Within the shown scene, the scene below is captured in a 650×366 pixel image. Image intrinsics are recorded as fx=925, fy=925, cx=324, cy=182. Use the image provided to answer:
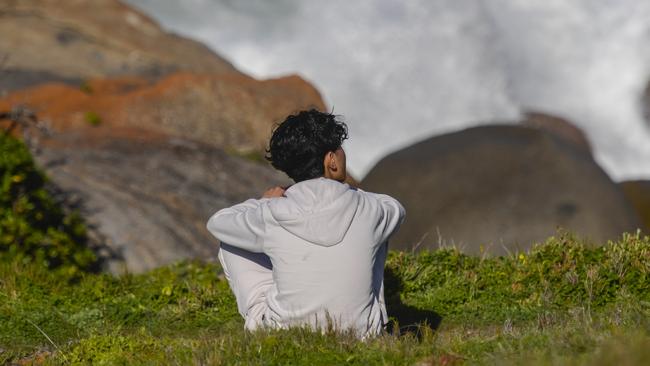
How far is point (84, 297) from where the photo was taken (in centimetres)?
1009

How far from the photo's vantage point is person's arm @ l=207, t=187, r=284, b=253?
20.8 feet

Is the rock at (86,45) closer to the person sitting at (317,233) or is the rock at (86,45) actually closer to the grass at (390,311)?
the grass at (390,311)

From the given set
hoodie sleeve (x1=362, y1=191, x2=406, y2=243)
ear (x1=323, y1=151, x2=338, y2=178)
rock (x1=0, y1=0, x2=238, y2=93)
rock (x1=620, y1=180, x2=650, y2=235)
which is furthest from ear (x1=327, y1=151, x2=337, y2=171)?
rock (x1=0, y1=0, x2=238, y2=93)

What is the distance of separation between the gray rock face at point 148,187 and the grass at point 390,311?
5.04m

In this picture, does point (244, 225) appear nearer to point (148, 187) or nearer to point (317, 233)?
point (317, 233)

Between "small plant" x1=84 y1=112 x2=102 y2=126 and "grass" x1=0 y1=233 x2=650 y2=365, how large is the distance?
1368 centimetres

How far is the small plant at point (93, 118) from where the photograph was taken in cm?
2483

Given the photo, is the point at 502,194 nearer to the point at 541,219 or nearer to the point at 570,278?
the point at 541,219

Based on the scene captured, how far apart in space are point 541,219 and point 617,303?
4.98 m

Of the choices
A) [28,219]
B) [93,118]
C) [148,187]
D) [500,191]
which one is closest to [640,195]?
[500,191]

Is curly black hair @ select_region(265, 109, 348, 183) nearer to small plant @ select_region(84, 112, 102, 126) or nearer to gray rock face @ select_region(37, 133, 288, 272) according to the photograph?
gray rock face @ select_region(37, 133, 288, 272)

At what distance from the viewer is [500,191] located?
13445 millimetres

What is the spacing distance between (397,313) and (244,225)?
3118 millimetres

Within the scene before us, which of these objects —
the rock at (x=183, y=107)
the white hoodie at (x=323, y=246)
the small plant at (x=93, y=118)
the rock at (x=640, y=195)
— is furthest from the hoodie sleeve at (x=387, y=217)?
the small plant at (x=93, y=118)
